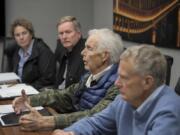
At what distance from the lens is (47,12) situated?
4.61 meters

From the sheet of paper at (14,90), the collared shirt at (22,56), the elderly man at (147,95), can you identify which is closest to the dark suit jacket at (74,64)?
the sheet of paper at (14,90)

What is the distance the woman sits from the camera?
3168 millimetres

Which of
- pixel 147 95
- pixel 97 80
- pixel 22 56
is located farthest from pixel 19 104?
pixel 22 56

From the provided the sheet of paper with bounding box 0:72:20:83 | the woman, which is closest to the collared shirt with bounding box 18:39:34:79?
the woman

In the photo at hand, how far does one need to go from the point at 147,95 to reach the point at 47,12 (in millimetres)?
3416

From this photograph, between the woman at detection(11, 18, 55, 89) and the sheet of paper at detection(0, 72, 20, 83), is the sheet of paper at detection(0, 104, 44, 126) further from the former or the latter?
the woman at detection(11, 18, 55, 89)

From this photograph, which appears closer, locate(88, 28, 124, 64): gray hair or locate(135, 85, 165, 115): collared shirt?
locate(135, 85, 165, 115): collared shirt

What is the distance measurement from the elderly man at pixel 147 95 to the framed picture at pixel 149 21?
1.75 metres

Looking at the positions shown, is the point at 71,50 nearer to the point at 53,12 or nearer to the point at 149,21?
the point at 149,21

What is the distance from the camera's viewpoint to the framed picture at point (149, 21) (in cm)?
308

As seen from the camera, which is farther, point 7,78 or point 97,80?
point 7,78

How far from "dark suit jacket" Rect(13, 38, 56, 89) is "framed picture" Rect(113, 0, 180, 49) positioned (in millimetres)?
950

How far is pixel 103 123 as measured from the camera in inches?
64.4

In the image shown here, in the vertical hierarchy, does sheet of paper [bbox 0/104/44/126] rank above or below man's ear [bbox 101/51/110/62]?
below
